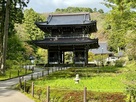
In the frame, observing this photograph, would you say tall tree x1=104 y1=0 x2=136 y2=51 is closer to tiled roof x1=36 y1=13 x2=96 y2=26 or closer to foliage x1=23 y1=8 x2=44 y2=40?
tiled roof x1=36 y1=13 x2=96 y2=26

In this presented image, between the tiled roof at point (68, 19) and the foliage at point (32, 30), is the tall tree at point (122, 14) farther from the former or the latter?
the foliage at point (32, 30)

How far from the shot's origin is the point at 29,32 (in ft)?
266

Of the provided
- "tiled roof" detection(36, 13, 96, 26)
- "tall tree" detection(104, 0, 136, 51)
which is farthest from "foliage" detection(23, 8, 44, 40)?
"tall tree" detection(104, 0, 136, 51)

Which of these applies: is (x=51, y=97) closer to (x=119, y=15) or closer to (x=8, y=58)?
(x=119, y=15)

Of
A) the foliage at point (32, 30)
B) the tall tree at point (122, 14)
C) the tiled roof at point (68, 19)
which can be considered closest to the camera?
the tall tree at point (122, 14)

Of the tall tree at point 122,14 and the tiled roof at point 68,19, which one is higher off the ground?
the tiled roof at point 68,19

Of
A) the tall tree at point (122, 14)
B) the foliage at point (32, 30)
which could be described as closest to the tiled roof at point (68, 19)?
the foliage at point (32, 30)

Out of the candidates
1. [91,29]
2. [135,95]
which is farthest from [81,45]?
[135,95]

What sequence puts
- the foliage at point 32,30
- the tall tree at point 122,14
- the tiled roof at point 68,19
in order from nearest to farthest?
the tall tree at point 122,14
the tiled roof at point 68,19
the foliage at point 32,30

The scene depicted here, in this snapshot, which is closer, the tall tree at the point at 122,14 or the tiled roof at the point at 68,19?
the tall tree at the point at 122,14

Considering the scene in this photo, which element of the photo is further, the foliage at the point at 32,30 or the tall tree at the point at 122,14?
the foliage at the point at 32,30

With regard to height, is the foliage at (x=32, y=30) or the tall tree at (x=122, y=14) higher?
the foliage at (x=32, y=30)

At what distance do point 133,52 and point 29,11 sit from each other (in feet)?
250

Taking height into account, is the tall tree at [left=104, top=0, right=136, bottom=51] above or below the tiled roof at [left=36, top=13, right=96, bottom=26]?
below
